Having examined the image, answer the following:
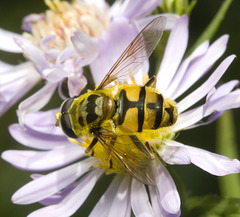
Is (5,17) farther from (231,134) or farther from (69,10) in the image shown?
(231,134)

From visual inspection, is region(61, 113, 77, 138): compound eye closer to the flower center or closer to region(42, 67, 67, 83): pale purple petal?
region(42, 67, 67, 83): pale purple petal

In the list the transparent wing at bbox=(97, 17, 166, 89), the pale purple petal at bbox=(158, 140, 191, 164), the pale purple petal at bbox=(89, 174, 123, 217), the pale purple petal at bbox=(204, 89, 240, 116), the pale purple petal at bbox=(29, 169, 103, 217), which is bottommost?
the pale purple petal at bbox=(89, 174, 123, 217)

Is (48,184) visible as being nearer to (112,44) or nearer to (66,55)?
(66,55)

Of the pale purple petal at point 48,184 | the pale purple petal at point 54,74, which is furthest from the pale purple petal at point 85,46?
the pale purple petal at point 48,184

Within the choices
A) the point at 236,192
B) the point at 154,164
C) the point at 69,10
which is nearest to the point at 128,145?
the point at 154,164

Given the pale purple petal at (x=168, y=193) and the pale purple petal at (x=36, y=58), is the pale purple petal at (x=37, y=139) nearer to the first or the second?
the pale purple petal at (x=36, y=58)

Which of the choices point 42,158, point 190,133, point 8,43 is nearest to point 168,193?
point 42,158

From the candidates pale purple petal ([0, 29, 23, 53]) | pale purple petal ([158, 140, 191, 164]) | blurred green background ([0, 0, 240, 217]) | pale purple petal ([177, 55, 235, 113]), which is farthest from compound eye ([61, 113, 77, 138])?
pale purple petal ([0, 29, 23, 53])

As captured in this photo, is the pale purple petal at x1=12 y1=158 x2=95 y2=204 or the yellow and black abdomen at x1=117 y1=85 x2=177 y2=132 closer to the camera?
the yellow and black abdomen at x1=117 y1=85 x2=177 y2=132
